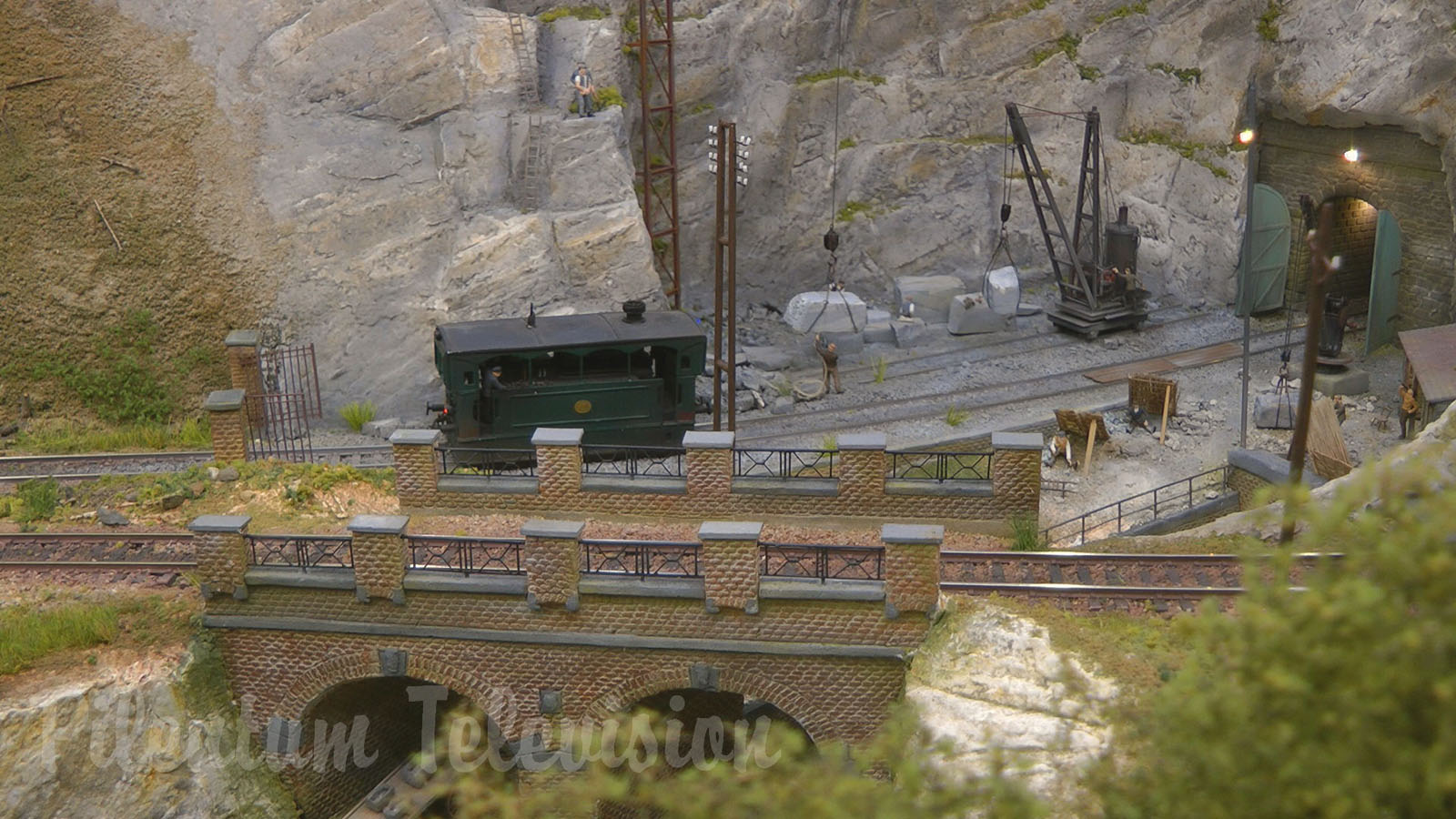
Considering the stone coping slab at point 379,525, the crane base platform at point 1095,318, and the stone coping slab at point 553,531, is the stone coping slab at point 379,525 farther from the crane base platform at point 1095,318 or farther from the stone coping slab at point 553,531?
the crane base platform at point 1095,318

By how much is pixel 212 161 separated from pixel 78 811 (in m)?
15.3

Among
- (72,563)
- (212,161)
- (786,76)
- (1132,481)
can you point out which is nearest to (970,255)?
(786,76)

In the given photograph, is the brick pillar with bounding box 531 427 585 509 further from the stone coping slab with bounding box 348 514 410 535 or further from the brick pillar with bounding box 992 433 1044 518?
the brick pillar with bounding box 992 433 1044 518

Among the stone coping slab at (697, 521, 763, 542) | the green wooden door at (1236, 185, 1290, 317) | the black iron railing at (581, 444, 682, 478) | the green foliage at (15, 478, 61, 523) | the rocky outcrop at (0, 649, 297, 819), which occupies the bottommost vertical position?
the rocky outcrop at (0, 649, 297, 819)

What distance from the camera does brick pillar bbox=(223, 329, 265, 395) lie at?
2658 cm

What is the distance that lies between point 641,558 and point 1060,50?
20729mm

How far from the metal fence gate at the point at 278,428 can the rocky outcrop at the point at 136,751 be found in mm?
6582

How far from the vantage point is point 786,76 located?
3453 cm

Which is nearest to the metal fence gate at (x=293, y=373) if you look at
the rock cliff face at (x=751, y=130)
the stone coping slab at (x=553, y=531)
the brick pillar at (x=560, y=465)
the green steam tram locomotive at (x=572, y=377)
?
the rock cliff face at (x=751, y=130)

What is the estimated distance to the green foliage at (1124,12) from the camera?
113 feet

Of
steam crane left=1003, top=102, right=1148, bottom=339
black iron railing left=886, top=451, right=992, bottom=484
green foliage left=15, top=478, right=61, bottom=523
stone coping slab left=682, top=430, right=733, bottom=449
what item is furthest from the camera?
steam crane left=1003, top=102, right=1148, bottom=339

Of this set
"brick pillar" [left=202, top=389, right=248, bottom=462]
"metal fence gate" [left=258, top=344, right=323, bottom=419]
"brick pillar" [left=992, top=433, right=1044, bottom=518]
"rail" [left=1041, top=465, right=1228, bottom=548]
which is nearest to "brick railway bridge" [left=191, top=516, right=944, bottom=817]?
"brick pillar" [left=992, top=433, right=1044, bottom=518]

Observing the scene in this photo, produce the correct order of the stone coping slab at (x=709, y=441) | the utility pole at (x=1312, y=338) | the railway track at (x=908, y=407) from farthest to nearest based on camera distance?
the railway track at (x=908, y=407)
the stone coping slab at (x=709, y=441)
the utility pole at (x=1312, y=338)

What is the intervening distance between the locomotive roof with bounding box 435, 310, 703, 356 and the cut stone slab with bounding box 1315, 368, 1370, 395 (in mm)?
12374
